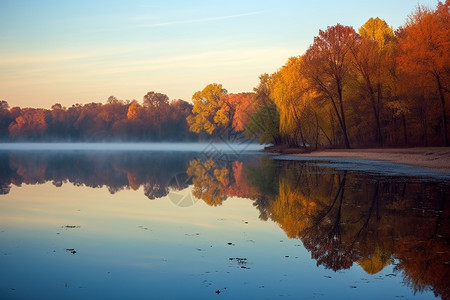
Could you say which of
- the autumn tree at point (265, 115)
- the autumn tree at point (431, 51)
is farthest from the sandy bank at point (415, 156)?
the autumn tree at point (265, 115)

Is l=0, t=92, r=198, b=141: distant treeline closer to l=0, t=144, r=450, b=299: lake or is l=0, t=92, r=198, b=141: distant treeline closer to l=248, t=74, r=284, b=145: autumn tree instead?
l=248, t=74, r=284, b=145: autumn tree

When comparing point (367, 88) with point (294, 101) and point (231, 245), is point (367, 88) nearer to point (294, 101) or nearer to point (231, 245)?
point (294, 101)

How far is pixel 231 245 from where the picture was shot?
31.8 feet

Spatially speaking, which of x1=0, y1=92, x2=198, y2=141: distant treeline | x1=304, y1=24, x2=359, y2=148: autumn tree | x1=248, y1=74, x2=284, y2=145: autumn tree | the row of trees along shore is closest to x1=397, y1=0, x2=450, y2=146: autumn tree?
the row of trees along shore

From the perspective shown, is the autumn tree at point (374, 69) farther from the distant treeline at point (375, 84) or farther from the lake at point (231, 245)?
the lake at point (231, 245)

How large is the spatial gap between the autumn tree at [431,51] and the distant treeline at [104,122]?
88.1 meters

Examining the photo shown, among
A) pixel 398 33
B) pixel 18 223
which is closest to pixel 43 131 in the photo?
pixel 398 33

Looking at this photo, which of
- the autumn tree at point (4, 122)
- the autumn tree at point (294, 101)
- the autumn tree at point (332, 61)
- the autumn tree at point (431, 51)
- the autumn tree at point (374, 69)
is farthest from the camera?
the autumn tree at point (4, 122)

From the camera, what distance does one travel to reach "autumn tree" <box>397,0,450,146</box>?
36.2 meters

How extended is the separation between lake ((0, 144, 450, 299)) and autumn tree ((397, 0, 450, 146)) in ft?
68.8

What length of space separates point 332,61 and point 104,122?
95.8 meters

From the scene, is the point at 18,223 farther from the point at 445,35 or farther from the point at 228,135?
the point at 228,135

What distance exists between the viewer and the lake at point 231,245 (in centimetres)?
691

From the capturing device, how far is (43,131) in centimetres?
13662
